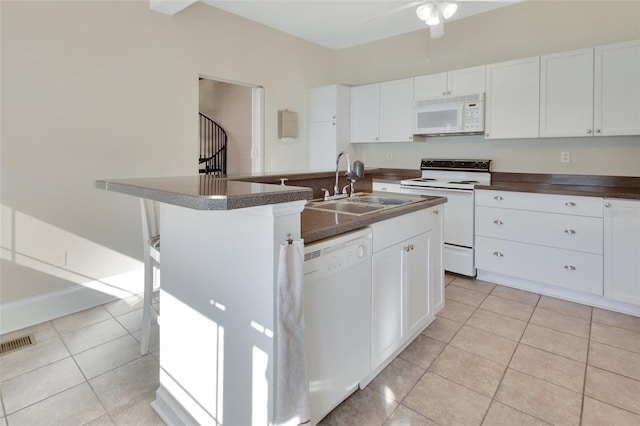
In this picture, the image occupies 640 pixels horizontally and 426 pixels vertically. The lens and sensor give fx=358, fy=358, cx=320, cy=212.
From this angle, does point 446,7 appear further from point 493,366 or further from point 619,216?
point 493,366

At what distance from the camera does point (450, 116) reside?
13.0 feet

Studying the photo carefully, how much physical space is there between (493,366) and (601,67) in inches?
109

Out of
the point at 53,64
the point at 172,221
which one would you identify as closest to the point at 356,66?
the point at 53,64

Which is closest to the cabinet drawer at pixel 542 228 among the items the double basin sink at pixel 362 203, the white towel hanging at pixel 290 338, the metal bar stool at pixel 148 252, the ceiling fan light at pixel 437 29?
the double basin sink at pixel 362 203

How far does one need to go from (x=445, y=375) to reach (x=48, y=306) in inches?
117

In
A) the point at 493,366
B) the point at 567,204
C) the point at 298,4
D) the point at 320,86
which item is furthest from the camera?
the point at 320,86

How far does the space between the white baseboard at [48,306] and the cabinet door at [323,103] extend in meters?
3.30

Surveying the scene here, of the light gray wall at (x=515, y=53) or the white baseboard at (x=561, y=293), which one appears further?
the light gray wall at (x=515, y=53)

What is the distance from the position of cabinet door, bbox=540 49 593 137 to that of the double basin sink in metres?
1.89

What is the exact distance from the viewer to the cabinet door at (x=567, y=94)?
319 cm

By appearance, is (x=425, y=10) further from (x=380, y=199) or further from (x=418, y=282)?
(x=418, y=282)

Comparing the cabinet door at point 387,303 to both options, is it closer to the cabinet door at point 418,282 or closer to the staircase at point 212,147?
the cabinet door at point 418,282

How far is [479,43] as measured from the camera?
13.5 feet

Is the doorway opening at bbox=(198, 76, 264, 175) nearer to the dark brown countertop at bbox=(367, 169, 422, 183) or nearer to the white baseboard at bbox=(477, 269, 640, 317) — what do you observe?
the dark brown countertop at bbox=(367, 169, 422, 183)
